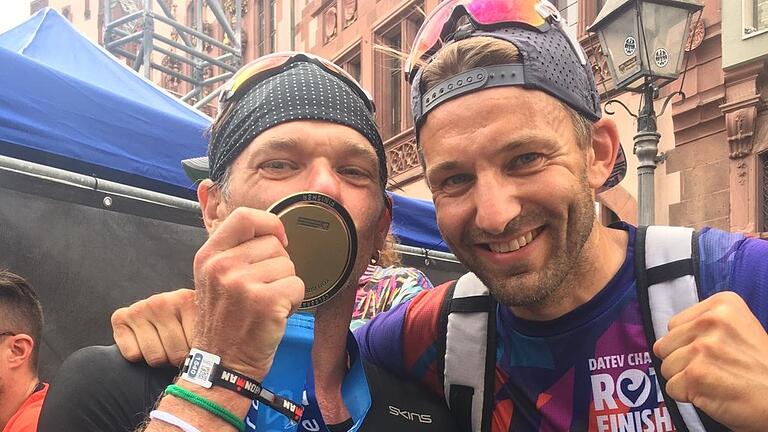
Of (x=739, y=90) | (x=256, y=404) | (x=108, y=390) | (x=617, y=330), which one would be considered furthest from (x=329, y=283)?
(x=739, y=90)

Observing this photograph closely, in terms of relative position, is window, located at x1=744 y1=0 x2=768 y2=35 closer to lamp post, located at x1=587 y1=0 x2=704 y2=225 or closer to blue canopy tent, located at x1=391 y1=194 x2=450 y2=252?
lamp post, located at x1=587 y1=0 x2=704 y2=225

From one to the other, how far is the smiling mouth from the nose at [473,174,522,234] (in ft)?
0.22

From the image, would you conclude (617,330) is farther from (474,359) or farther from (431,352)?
(431,352)

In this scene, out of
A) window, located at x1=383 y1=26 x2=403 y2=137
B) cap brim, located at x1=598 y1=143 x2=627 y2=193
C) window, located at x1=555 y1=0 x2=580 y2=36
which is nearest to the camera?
cap brim, located at x1=598 y1=143 x2=627 y2=193

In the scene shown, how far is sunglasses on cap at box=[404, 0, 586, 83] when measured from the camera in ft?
6.30

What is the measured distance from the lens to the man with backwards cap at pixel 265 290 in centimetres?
121

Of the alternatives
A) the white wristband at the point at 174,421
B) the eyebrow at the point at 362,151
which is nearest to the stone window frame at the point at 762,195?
the eyebrow at the point at 362,151

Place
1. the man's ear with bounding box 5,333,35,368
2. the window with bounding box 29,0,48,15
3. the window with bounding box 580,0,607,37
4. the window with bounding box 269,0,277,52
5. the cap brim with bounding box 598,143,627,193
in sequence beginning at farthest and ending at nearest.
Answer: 1. the window with bounding box 29,0,48,15
2. the window with bounding box 269,0,277,52
3. the window with bounding box 580,0,607,37
4. the man's ear with bounding box 5,333,35,368
5. the cap brim with bounding box 598,143,627,193

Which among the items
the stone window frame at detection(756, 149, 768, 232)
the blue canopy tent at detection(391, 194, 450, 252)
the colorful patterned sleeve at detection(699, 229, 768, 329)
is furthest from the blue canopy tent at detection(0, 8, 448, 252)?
the stone window frame at detection(756, 149, 768, 232)

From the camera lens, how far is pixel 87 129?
3328 millimetres

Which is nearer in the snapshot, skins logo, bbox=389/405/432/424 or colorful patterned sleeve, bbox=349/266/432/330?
skins logo, bbox=389/405/432/424

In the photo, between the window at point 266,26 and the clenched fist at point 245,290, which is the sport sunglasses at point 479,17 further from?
the window at point 266,26

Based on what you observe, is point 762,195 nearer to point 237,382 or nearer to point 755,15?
point 755,15

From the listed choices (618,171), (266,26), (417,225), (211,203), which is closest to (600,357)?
(618,171)
